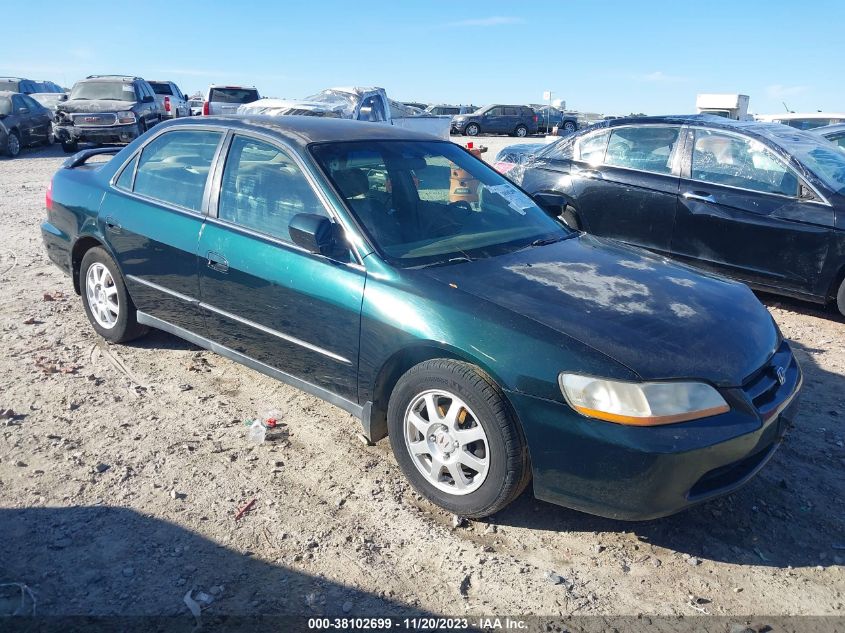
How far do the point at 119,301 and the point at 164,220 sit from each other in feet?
2.73

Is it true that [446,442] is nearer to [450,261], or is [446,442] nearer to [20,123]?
[450,261]

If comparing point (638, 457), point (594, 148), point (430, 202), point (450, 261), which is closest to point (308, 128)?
point (430, 202)

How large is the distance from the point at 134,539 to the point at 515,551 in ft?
5.20

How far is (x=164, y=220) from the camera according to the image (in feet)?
13.8

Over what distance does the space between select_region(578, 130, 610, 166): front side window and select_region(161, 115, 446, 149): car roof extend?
3036 mm

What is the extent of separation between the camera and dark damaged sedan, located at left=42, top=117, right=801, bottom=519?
8.80 ft

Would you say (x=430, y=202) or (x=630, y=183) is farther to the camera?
(x=630, y=183)

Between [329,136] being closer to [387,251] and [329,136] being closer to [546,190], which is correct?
[387,251]

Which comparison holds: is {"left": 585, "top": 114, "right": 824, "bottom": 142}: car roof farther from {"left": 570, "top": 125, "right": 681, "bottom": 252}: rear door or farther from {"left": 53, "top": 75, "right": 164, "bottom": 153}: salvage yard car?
{"left": 53, "top": 75, "right": 164, "bottom": 153}: salvage yard car

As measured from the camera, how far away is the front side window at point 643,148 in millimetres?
6473

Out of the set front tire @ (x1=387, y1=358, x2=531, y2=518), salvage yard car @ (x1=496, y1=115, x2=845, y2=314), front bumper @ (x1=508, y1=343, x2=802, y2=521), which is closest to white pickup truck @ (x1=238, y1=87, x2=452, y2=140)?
salvage yard car @ (x1=496, y1=115, x2=845, y2=314)

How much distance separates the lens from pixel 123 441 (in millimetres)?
3652

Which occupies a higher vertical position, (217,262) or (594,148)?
(594,148)

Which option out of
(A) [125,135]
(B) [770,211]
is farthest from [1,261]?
(A) [125,135]
